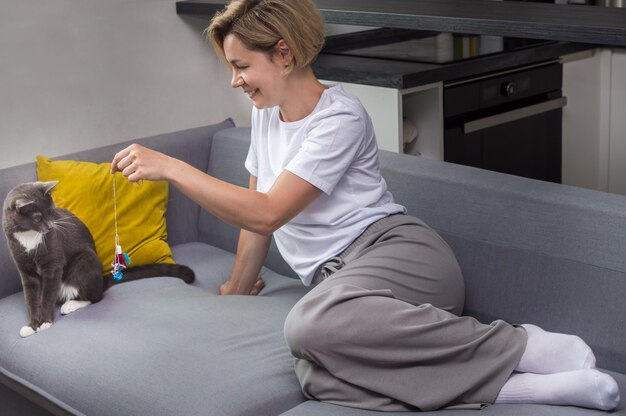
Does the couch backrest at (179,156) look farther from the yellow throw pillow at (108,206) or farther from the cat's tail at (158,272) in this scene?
the cat's tail at (158,272)

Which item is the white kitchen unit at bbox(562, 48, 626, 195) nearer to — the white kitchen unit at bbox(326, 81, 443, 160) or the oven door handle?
the oven door handle

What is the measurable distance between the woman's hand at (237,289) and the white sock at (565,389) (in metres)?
0.88

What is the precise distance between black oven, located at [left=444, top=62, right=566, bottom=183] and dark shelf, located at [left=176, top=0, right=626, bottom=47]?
38 cm

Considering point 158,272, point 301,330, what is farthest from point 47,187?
point 301,330

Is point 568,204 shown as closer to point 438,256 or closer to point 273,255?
point 438,256

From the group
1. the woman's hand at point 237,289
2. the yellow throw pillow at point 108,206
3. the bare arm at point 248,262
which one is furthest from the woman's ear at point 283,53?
the yellow throw pillow at point 108,206

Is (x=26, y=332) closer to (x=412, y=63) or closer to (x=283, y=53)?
(x=283, y=53)

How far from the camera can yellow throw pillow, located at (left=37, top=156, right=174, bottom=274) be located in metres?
2.58

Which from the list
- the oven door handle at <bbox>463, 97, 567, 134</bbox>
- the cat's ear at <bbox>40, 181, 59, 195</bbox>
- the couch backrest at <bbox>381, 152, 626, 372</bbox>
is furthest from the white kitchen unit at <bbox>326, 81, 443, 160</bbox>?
the cat's ear at <bbox>40, 181, 59, 195</bbox>

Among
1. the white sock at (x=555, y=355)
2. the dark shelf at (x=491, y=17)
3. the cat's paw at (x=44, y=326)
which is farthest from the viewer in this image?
the cat's paw at (x=44, y=326)

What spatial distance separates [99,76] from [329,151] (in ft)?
4.79

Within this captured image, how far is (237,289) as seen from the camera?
8.15ft

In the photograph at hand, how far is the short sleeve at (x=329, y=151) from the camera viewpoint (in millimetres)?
2020

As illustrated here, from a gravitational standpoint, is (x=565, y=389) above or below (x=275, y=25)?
below
